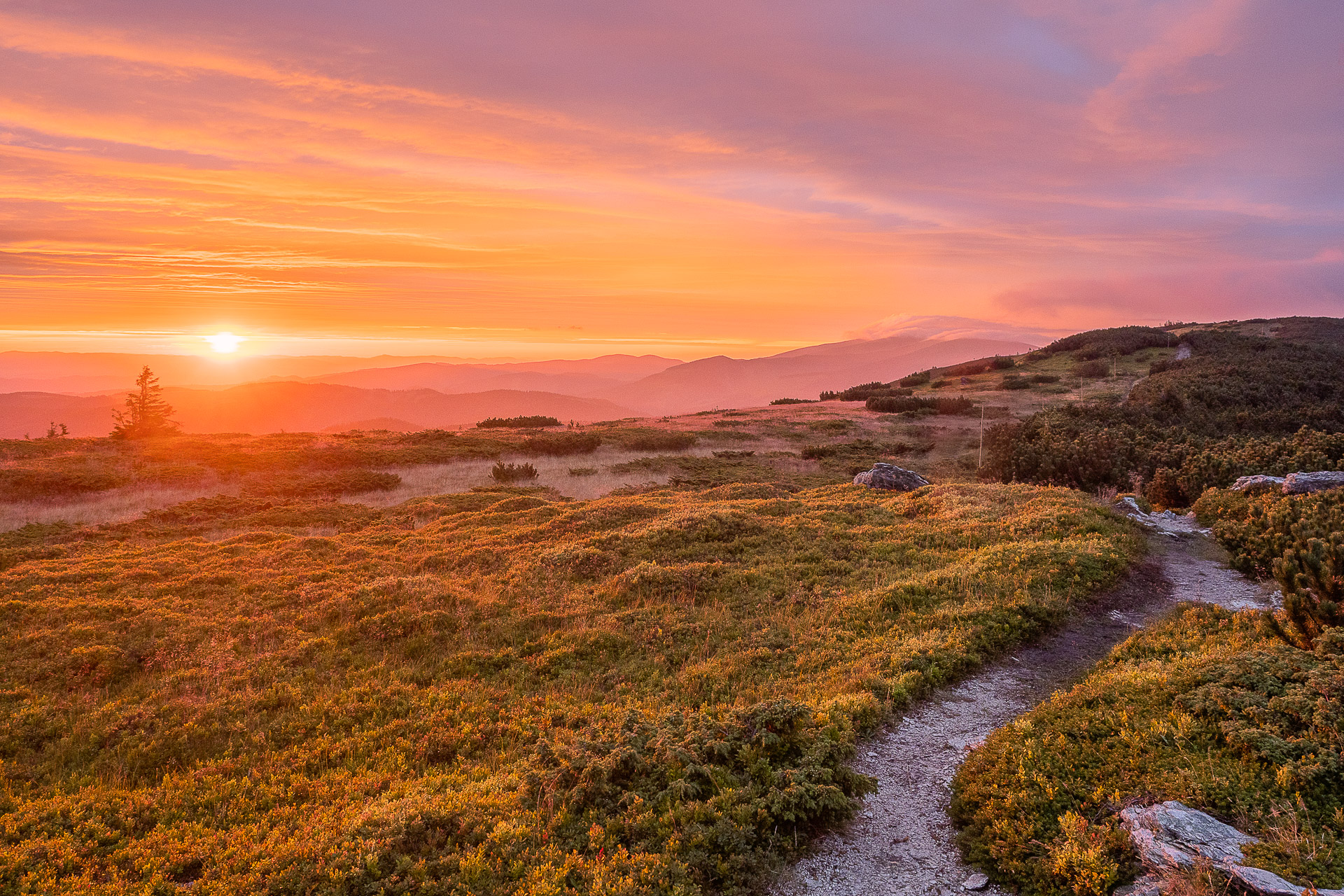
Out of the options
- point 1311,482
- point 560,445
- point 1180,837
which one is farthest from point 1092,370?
point 1180,837

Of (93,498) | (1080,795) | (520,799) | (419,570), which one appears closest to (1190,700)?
(1080,795)

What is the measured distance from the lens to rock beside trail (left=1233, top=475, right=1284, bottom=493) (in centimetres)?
1838

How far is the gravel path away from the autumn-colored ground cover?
0.40 meters

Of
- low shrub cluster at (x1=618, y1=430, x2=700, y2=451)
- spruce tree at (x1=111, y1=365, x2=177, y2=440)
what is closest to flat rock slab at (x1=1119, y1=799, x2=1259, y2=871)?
low shrub cluster at (x1=618, y1=430, x2=700, y2=451)

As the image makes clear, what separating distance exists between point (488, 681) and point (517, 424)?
39408 mm

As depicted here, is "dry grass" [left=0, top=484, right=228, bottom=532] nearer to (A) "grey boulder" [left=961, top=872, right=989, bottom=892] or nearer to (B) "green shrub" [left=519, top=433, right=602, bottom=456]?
(B) "green shrub" [left=519, top=433, right=602, bottom=456]

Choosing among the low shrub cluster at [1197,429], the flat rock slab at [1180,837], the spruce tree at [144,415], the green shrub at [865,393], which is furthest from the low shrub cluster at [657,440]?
the flat rock slab at [1180,837]

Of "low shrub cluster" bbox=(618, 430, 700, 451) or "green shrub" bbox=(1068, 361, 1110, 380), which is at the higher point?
"green shrub" bbox=(1068, 361, 1110, 380)

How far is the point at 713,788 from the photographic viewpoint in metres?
7.23

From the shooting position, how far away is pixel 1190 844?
572 cm

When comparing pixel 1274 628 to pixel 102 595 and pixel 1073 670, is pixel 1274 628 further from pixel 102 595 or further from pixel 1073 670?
pixel 102 595

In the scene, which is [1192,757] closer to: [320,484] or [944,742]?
[944,742]

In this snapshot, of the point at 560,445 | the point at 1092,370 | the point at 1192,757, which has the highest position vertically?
the point at 1092,370

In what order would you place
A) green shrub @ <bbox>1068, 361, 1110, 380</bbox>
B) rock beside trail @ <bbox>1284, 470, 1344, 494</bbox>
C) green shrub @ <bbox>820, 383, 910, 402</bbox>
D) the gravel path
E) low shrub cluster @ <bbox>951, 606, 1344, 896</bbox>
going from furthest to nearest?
1. green shrub @ <bbox>820, 383, 910, 402</bbox>
2. green shrub @ <bbox>1068, 361, 1110, 380</bbox>
3. rock beside trail @ <bbox>1284, 470, 1344, 494</bbox>
4. the gravel path
5. low shrub cluster @ <bbox>951, 606, 1344, 896</bbox>
